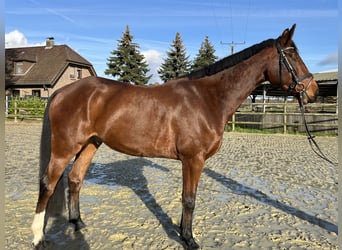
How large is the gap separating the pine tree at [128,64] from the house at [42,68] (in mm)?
3400

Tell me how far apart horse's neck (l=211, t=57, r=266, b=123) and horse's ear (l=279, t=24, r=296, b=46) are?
0.33m

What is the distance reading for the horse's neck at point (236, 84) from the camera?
3127 millimetres

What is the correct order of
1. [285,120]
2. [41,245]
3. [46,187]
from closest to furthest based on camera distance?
[41,245] → [46,187] → [285,120]

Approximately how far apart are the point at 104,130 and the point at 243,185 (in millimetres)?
3109

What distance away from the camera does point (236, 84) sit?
10.4 ft

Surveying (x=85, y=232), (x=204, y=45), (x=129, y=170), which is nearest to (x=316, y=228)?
(x=85, y=232)

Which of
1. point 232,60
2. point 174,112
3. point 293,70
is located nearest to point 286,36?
point 293,70

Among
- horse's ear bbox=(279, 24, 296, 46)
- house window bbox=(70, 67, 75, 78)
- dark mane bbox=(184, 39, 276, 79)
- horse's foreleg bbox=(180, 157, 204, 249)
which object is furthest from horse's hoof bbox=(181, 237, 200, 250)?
house window bbox=(70, 67, 75, 78)

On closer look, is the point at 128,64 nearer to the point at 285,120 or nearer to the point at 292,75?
the point at 285,120

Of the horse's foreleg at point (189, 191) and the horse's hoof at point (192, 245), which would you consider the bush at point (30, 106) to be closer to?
the horse's foreleg at point (189, 191)

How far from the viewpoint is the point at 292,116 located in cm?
1487

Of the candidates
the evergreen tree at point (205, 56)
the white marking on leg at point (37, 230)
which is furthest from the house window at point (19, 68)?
the white marking on leg at point (37, 230)

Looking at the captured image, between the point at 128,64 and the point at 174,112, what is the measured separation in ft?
104

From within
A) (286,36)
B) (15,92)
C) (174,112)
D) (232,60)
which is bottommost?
(174,112)
